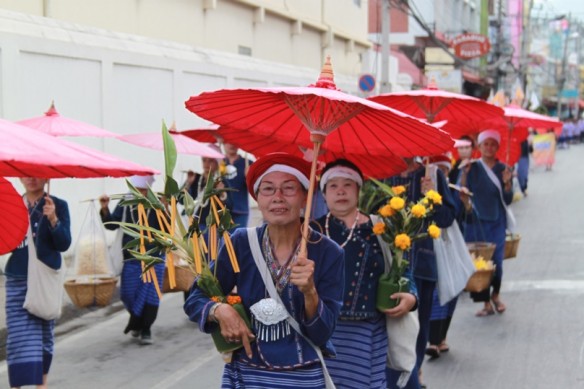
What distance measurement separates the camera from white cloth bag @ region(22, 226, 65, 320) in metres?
6.66

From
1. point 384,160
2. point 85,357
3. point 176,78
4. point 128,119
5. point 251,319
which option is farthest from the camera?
point 176,78

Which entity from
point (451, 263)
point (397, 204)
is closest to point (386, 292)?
point (397, 204)

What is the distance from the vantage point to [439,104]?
7621 mm

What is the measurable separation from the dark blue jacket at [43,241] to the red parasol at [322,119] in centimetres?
248

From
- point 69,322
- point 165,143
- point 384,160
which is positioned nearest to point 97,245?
point 69,322

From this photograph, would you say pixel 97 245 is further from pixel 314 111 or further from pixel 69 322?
pixel 314 111

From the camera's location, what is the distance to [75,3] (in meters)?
14.6

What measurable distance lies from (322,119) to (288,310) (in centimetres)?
84

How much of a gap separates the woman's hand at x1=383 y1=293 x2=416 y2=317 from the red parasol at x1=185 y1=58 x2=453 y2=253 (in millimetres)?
801

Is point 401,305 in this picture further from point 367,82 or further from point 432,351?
point 367,82

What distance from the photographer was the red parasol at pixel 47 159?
130 inches

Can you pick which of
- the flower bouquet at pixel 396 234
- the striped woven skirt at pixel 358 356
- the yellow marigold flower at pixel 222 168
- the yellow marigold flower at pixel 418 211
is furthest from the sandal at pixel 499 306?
the striped woven skirt at pixel 358 356

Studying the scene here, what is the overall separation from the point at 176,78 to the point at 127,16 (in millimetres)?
1674

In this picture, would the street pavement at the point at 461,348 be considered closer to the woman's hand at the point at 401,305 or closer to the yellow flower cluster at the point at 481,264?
the yellow flower cluster at the point at 481,264
